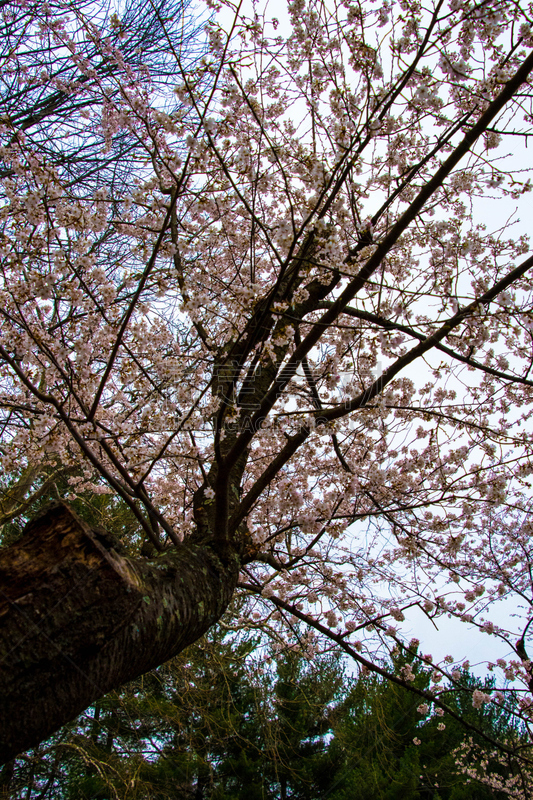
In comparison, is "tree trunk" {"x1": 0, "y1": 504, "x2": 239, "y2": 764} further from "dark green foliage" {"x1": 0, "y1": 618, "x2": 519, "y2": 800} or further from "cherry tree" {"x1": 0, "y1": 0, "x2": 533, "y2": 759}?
"dark green foliage" {"x1": 0, "y1": 618, "x2": 519, "y2": 800}

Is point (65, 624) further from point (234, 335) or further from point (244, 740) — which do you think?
point (244, 740)

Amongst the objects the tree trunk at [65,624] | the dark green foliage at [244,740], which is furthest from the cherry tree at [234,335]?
the dark green foliage at [244,740]

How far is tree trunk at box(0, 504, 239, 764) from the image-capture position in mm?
1046

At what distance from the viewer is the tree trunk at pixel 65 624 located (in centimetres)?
105

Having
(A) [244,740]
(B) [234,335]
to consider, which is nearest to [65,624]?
(B) [234,335]

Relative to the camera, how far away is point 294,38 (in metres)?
2.54

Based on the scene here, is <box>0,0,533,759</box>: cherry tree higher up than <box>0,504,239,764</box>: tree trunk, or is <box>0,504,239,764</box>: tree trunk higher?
<box>0,0,533,759</box>: cherry tree

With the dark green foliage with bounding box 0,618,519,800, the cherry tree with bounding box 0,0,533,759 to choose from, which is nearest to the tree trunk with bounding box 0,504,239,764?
the cherry tree with bounding box 0,0,533,759

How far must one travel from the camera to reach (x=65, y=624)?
113 centimetres

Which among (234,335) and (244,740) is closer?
(234,335)

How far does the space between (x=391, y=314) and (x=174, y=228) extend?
4.17 feet

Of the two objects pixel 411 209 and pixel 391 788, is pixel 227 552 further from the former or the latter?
pixel 391 788

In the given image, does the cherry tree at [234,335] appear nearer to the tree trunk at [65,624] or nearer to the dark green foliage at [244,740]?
the tree trunk at [65,624]

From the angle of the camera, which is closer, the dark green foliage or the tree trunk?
the tree trunk
